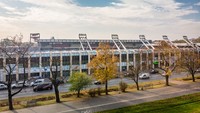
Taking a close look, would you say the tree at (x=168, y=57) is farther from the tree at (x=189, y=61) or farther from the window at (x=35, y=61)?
the window at (x=35, y=61)

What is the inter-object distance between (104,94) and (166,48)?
1685cm

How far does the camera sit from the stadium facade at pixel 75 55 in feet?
187

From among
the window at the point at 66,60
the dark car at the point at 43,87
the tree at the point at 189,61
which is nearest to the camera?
the dark car at the point at 43,87

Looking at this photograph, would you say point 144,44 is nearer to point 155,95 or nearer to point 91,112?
point 155,95

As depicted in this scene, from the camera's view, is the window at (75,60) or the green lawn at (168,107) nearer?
the green lawn at (168,107)

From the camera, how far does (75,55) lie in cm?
6969

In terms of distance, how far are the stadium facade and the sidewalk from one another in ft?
31.6

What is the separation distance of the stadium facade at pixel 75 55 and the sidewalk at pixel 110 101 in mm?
9624

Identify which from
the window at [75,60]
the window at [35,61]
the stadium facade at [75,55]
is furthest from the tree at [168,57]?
the window at [35,61]

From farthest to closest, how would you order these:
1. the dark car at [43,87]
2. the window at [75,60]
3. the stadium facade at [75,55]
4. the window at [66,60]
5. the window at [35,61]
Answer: the window at [75,60] < the window at [66,60] < the window at [35,61] < the stadium facade at [75,55] < the dark car at [43,87]

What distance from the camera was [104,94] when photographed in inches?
1521

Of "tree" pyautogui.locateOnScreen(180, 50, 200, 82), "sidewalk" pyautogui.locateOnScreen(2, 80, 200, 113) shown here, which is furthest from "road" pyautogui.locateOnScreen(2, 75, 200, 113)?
"tree" pyautogui.locateOnScreen(180, 50, 200, 82)

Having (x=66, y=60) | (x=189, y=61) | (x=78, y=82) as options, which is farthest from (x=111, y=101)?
(x=66, y=60)

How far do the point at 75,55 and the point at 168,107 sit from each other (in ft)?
142
